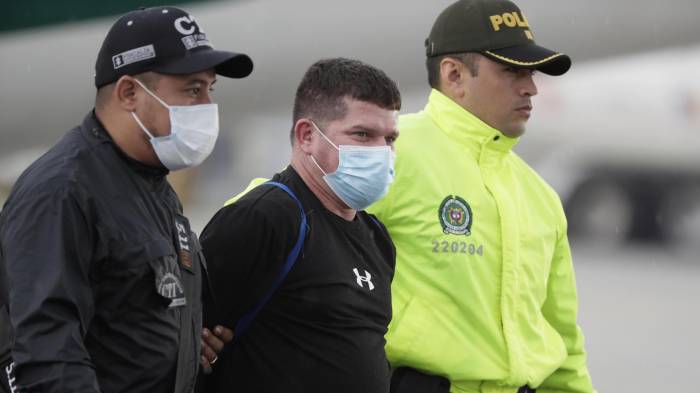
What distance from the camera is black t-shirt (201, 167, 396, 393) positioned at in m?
3.20

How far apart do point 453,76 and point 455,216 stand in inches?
20.7

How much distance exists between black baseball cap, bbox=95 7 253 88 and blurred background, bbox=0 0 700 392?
174 inches

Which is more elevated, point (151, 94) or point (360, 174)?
point (151, 94)

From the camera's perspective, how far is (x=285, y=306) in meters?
3.21

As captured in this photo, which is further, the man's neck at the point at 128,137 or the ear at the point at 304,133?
the ear at the point at 304,133

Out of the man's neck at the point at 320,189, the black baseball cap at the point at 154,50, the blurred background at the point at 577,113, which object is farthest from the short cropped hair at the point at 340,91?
the blurred background at the point at 577,113

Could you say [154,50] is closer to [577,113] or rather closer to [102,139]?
[102,139]

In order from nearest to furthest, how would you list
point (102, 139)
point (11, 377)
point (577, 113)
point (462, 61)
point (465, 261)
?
point (11, 377) → point (102, 139) → point (465, 261) → point (462, 61) → point (577, 113)

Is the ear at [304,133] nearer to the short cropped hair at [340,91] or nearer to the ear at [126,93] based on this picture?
the short cropped hair at [340,91]

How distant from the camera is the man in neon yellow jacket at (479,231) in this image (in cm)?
374

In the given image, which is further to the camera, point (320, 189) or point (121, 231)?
point (320, 189)

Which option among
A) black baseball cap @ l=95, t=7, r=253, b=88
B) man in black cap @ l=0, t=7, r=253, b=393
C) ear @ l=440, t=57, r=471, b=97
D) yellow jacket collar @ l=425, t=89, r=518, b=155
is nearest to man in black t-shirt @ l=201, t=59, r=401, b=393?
man in black cap @ l=0, t=7, r=253, b=393

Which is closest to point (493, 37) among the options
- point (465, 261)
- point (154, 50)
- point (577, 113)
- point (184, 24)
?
point (465, 261)

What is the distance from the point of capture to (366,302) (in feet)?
10.8
